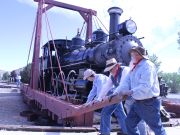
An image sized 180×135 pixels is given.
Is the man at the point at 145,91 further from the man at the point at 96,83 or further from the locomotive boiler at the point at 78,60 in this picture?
the man at the point at 96,83

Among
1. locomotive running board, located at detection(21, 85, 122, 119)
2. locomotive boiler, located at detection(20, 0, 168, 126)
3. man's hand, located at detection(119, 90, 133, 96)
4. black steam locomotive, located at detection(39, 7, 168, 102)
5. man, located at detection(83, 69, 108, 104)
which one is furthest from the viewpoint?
black steam locomotive, located at detection(39, 7, 168, 102)

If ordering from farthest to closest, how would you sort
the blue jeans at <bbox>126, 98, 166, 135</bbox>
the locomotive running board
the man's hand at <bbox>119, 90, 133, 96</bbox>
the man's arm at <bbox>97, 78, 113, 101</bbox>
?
the man's arm at <bbox>97, 78, 113, 101</bbox> < the locomotive running board < the man's hand at <bbox>119, 90, 133, 96</bbox> < the blue jeans at <bbox>126, 98, 166, 135</bbox>

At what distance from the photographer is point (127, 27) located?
9203 mm

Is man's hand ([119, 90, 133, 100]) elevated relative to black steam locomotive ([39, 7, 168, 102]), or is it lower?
lower

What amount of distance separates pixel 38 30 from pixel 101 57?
3739 millimetres

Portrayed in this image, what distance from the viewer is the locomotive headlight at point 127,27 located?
9.13 m

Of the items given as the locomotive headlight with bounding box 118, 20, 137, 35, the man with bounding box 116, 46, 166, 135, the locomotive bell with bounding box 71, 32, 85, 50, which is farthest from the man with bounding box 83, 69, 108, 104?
the locomotive bell with bounding box 71, 32, 85, 50

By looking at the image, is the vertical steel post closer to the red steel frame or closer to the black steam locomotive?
the red steel frame

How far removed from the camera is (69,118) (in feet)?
22.6

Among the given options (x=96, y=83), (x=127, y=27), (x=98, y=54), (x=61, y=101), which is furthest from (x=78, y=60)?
(x=96, y=83)

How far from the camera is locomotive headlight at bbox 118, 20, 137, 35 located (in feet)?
29.9

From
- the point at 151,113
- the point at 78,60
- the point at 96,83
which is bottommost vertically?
the point at 151,113

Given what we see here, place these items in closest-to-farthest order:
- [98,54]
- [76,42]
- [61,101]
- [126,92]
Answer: [126,92], [61,101], [98,54], [76,42]

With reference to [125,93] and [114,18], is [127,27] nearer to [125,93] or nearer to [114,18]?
[114,18]
